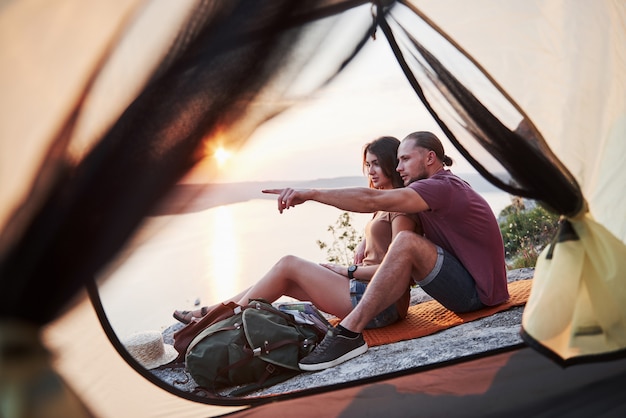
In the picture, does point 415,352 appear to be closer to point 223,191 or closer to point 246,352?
point 246,352

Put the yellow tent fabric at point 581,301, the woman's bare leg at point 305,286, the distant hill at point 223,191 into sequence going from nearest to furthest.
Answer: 1. the distant hill at point 223,191
2. the yellow tent fabric at point 581,301
3. the woman's bare leg at point 305,286

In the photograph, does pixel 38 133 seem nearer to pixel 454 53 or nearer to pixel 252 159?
pixel 252 159

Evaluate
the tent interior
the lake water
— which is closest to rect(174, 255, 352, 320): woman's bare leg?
the lake water

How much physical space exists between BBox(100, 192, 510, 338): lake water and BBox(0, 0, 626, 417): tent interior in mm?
60

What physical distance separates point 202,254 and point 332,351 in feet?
2.09

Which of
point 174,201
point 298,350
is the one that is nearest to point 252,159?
point 174,201

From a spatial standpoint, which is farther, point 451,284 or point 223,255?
point 223,255

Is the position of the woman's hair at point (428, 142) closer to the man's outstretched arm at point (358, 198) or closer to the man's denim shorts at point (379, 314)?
the man's outstretched arm at point (358, 198)

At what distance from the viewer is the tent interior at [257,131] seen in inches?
60.1

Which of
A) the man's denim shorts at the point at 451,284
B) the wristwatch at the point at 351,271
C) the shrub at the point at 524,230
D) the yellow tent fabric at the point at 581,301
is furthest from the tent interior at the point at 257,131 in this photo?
the shrub at the point at 524,230

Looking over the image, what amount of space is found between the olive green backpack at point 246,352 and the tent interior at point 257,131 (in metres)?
0.23

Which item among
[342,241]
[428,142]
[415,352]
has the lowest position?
[415,352]

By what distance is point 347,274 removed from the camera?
295cm

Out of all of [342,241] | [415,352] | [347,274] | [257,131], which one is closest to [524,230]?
[342,241]
